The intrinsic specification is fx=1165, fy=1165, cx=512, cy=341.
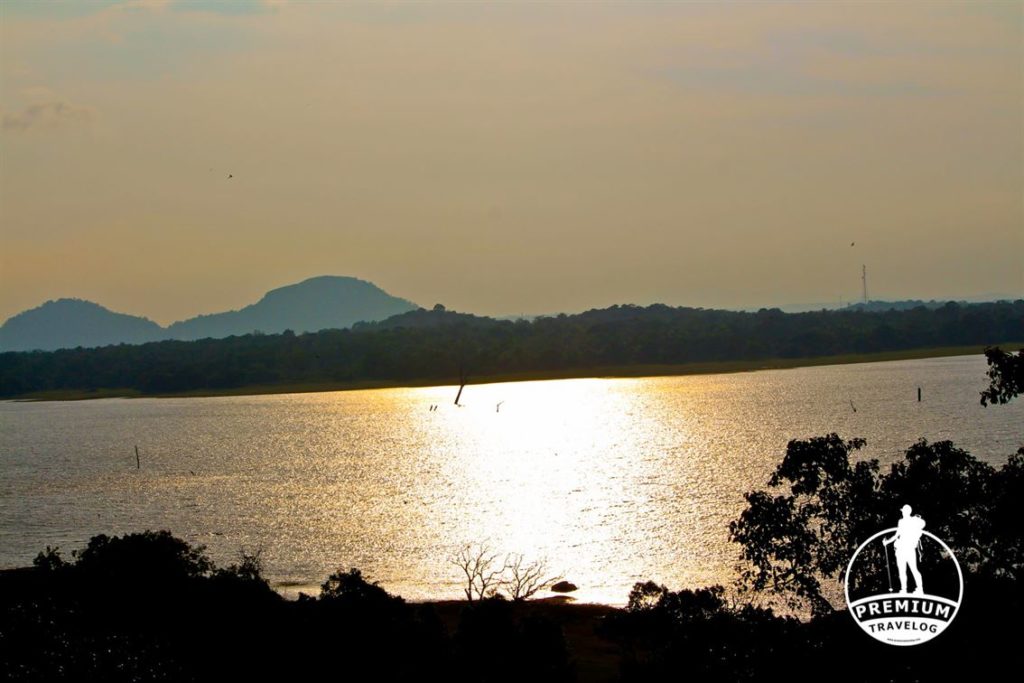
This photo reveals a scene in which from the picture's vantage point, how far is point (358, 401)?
189 m

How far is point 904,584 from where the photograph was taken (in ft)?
72.5

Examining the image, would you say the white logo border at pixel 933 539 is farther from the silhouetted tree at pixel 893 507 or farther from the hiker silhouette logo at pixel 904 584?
the silhouetted tree at pixel 893 507

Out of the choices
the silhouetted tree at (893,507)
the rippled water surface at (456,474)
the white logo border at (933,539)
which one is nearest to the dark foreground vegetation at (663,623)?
the silhouetted tree at (893,507)

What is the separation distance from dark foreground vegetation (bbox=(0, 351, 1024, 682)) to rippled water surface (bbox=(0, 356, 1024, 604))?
1730 centimetres

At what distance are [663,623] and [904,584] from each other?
8.31 metres

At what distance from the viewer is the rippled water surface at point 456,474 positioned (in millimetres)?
57844

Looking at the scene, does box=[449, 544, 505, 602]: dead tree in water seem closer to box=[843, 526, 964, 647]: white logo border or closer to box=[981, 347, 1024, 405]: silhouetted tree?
box=[843, 526, 964, 647]: white logo border

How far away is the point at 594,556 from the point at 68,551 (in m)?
27.6

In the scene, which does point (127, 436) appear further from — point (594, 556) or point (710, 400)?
point (594, 556)

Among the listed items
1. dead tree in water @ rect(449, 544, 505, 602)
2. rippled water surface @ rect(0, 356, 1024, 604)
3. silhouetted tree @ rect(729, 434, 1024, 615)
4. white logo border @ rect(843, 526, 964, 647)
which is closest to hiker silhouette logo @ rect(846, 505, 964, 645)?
white logo border @ rect(843, 526, 964, 647)

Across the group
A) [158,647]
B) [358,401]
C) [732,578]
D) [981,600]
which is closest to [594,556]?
[732,578]

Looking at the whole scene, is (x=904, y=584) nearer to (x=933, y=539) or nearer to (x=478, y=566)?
(x=933, y=539)

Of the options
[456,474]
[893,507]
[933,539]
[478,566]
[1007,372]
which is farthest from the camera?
[456,474]

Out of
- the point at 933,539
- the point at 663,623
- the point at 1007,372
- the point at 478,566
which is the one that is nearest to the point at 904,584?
the point at 933,539
